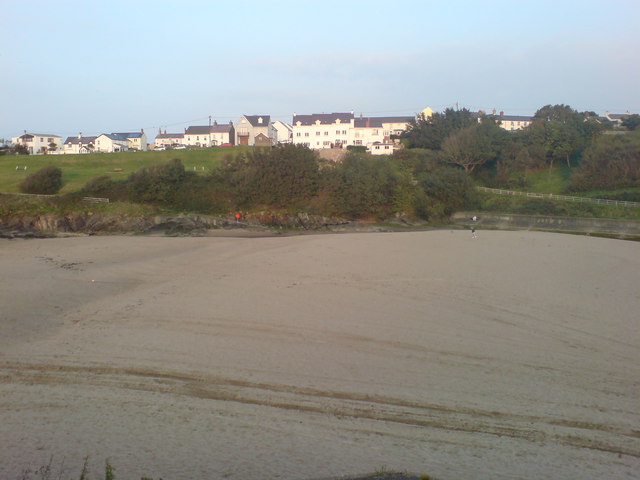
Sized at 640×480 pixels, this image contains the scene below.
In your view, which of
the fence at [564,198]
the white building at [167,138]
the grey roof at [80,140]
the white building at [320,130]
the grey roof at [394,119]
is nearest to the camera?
the fence at [564,198]

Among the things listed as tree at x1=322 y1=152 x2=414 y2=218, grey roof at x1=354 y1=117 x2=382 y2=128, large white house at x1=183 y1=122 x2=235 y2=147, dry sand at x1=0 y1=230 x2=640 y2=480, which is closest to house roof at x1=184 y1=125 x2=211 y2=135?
large white house at x1=183 y1=122 x2=235 y2=147

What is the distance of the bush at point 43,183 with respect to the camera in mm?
28828

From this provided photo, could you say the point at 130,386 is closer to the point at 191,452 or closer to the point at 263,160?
the point at 191,452

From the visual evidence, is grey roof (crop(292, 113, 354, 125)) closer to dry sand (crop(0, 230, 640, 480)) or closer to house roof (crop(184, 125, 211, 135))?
house roof (crop(184, 125, 211, 135))

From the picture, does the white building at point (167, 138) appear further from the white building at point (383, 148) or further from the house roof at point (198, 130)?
the white building at point (383, 148)

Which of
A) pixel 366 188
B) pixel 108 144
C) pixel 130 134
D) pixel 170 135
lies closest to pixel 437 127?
pixel 366 188

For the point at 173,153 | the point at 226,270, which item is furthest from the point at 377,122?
the point at 226,270

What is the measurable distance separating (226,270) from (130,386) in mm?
7298

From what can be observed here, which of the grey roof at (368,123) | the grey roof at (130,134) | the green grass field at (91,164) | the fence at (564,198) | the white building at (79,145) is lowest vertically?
the fence at (564,198)

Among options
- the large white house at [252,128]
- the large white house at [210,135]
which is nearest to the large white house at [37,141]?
the large white house at [210,135]

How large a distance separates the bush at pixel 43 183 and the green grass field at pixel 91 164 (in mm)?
475

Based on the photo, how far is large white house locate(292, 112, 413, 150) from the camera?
58656mm

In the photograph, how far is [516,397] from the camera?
625 centimetres

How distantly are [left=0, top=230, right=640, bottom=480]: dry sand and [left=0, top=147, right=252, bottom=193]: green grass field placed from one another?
2197 centimetres
